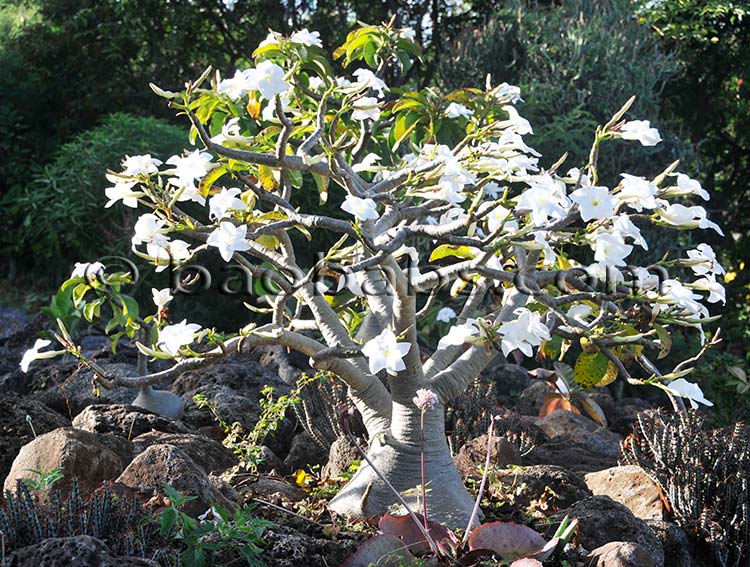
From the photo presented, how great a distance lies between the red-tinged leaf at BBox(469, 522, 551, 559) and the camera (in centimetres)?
225

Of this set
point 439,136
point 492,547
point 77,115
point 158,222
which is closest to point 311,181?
point 77,115

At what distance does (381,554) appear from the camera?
2.19 m

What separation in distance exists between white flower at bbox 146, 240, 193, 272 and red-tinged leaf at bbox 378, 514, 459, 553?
98 centimetres

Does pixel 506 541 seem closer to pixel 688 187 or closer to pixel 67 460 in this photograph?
pixel 688 187

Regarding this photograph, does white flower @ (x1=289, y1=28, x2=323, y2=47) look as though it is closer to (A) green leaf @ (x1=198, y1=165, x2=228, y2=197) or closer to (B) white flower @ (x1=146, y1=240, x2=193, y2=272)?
(A) green leaf @ (x1=198, y1=165, x2=228, y2=197)

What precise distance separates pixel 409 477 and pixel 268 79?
1.29m

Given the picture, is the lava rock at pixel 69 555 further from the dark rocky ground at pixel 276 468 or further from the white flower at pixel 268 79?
the white flower at pixel 268 79

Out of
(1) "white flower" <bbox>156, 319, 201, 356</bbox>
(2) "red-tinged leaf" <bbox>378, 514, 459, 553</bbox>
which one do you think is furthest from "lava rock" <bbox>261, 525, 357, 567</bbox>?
(1) "white flower" <bbox>156, 319, 201, 356</bbox>

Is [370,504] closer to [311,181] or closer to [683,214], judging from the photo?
[683,214]

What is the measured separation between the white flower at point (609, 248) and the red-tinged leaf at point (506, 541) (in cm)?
74

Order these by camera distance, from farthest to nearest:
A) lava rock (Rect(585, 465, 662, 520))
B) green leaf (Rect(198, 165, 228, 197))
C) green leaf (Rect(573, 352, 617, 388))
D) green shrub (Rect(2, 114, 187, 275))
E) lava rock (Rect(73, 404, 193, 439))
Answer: green shrub (Rect(2, 114, 187, 275)) < lava rock (Rect(73, 404, 193, 439)) < lava rock (Rect(585, 465, 662, 520)) < green leaf (Rect(198, 165, 228, 197)) < green leaf (Rect(573, 352, 617, 388))

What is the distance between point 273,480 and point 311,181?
4.97 metres

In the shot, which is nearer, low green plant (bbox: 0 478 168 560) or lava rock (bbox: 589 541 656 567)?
low green plant (bbox: 0 478 168 560)

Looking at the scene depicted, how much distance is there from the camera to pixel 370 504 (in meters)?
2.67
